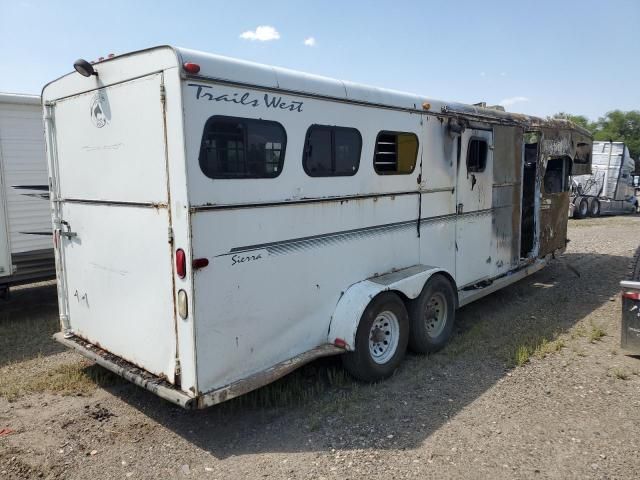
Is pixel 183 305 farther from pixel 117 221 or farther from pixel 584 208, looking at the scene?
pixel 584 208

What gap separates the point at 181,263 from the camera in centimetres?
353

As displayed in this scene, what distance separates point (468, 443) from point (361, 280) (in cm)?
171

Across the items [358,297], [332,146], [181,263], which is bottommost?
[358,297]

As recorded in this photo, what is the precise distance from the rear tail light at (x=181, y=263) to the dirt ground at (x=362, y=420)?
1.30 meters

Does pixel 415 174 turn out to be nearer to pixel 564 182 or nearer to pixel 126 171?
pixel 126 171

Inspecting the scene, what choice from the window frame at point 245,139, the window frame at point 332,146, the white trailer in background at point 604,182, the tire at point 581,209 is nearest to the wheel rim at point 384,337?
the window frame at point 332,146

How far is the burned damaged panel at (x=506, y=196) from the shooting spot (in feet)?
22.1

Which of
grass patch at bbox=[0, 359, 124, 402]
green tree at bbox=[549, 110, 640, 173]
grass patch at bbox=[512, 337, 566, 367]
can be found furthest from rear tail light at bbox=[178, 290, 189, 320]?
green tree at bbox=[549, 110, 640, 173]

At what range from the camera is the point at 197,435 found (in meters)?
3.92

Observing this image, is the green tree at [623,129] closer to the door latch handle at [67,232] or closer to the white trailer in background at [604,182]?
the white trailer in background at [604,182]

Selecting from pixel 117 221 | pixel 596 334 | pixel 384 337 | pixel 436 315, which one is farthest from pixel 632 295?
pixel 117 221

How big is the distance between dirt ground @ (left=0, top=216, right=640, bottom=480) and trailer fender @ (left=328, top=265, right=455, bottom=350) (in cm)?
50

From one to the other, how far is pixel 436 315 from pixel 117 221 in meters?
3.41

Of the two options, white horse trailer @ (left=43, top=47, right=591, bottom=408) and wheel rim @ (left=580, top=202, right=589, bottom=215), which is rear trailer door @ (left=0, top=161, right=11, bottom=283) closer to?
white horse trailer @ (left=43, top=47, right=591, bottom=408)
